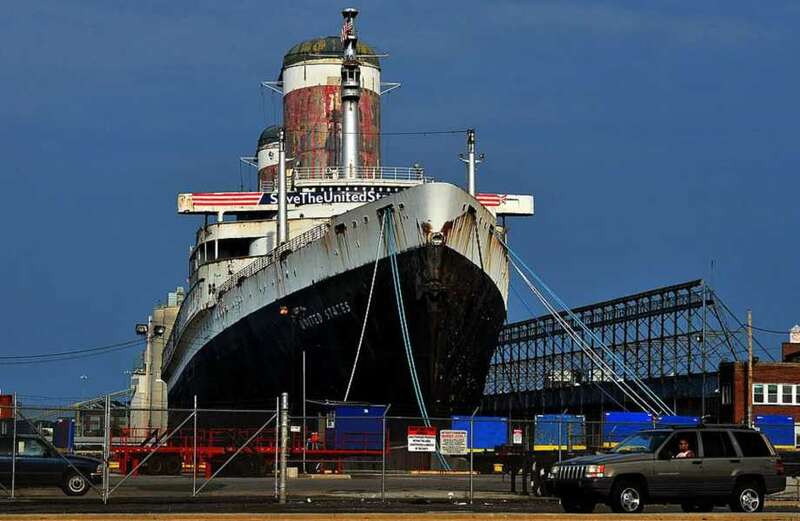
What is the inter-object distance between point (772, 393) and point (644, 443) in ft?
159

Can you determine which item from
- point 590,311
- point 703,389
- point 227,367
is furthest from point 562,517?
point 590,311

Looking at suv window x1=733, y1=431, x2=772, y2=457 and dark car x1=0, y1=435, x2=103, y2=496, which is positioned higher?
suv window x1=733, y1=431, x2=772, y2=457

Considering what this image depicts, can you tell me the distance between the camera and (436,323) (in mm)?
44156

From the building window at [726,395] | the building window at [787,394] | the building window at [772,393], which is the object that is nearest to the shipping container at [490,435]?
the building window at [772,393]

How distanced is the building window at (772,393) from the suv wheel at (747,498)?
156 feet

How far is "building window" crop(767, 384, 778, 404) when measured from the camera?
233 ft

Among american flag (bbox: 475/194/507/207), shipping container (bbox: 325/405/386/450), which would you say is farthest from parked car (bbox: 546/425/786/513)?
american flag (bbox: 475/194/507/207)

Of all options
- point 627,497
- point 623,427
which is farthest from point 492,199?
point 627,497

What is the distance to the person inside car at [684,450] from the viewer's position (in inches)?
958

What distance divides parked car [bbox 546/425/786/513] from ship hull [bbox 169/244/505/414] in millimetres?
19315

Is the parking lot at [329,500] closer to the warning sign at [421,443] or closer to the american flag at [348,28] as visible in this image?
the warning sign at [421,443]

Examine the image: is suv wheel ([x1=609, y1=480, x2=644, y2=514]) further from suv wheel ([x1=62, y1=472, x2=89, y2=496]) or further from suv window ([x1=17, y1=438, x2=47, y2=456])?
suv window ([x1=17, y1=438, x2=47, y2=456])

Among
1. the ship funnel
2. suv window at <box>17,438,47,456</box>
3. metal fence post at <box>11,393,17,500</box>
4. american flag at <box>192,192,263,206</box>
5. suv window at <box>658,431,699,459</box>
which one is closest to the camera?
suv window at <box>658,431,699,459</box>

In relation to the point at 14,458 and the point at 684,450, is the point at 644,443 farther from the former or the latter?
the point at 14,458
